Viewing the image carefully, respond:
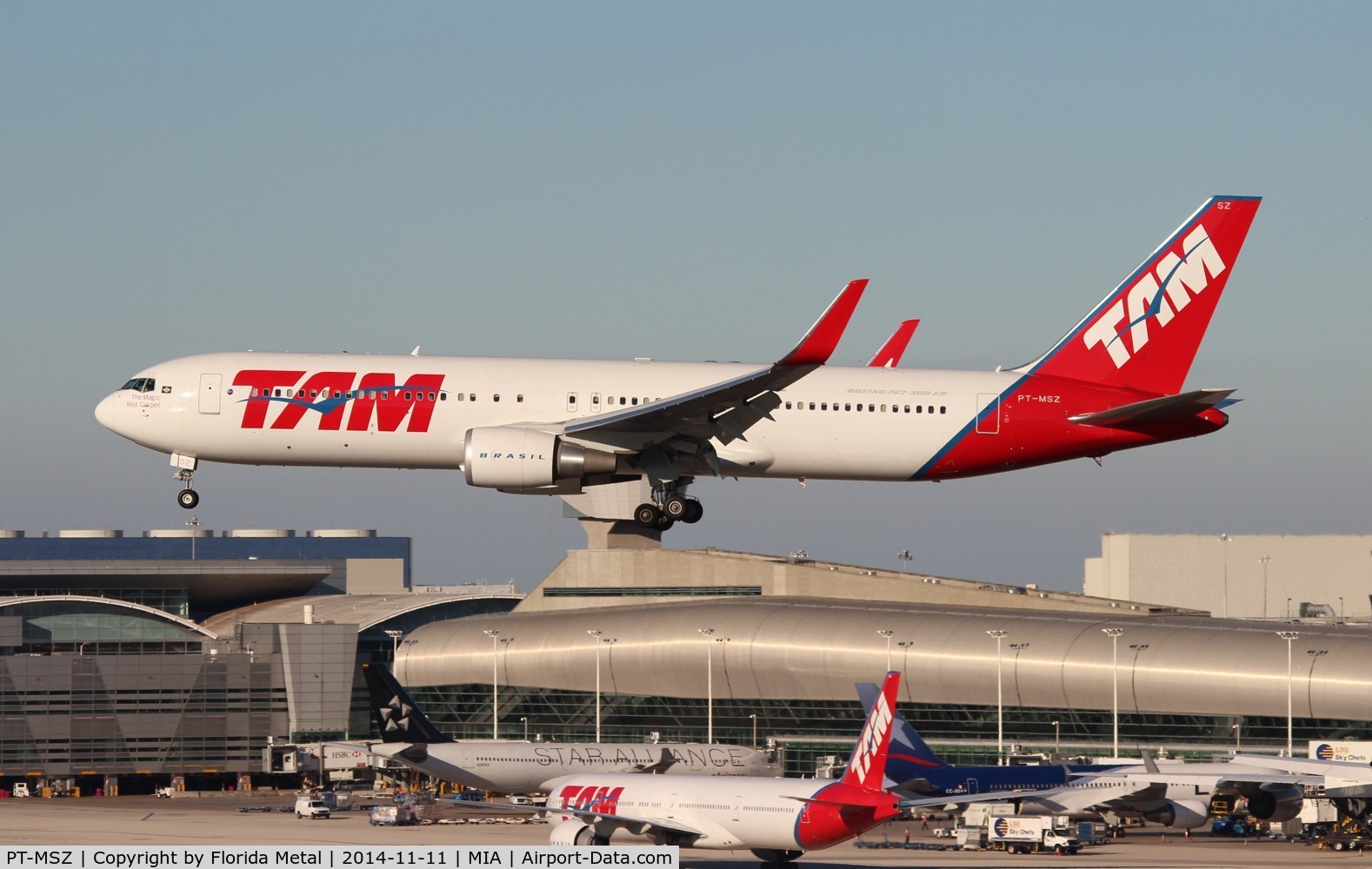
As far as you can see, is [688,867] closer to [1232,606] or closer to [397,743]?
[397,743]

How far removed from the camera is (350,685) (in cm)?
11994

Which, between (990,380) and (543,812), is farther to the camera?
(543,812)

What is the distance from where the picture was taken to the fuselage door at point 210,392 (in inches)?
2088

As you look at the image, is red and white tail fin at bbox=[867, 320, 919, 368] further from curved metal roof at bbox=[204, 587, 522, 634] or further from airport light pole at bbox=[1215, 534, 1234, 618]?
airport light pole at bbox=[1215, 534, 1234, 618]

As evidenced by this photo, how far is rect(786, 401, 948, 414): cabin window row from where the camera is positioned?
2052 inches

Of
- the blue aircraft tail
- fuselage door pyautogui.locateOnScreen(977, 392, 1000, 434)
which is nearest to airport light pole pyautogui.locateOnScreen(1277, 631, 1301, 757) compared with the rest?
the blue aircraft tail

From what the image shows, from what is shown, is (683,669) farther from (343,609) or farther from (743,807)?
(743,807)

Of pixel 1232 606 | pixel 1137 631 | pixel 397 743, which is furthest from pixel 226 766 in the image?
pixel 1232 606

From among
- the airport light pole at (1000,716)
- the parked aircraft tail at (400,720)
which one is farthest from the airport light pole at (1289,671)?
the parked aircraft tail at (400,720)

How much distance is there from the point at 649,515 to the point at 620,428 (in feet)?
12.3

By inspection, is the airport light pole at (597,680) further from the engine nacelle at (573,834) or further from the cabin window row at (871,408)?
the cabin window row at (871,408)

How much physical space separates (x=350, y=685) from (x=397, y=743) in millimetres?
42090

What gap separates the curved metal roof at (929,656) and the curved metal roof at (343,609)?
45.8ft

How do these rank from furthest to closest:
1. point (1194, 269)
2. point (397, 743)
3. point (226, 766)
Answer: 1. point (226, 766)
2. point (397, 743)
3. point (1194, 269)
